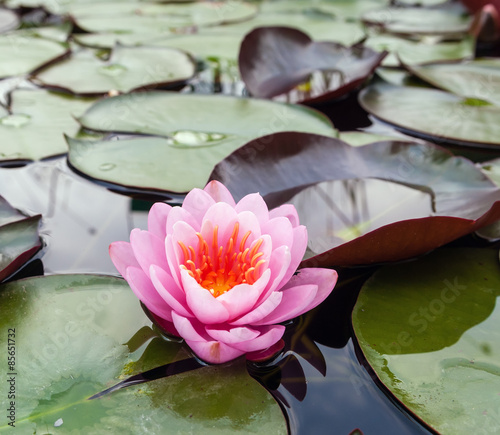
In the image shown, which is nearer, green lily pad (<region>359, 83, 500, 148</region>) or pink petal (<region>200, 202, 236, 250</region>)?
pink petal (<region>200, 202, 236, 250</region>)

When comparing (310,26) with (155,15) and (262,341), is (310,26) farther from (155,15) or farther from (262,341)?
(262,341)

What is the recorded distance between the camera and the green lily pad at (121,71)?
202 centimetres

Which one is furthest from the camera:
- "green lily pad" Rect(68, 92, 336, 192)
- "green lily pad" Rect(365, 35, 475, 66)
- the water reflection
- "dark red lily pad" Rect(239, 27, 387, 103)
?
"green lily pad" Rect(365, 35, 475, 66)

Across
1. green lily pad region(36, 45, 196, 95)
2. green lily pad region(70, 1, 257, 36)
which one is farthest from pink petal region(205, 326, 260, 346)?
green lily pad region(70, 1, 257, 36)

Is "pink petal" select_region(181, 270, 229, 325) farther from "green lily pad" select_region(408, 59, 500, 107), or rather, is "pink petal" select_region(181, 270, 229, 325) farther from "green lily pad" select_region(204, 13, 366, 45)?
"green lily pad" select_region(204, 13, 366, 45)

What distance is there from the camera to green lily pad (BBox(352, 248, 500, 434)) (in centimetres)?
86

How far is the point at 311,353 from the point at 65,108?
1.42 m

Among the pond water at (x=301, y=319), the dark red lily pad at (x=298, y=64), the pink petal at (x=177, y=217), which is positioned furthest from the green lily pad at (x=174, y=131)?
the pink petal at (x=177, y=217)

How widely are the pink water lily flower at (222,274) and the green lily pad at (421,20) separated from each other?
2.34m

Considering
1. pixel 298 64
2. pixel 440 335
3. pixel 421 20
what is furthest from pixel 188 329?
pixel 421 20

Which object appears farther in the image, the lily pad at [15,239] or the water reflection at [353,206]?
the water reflection at [353,206]

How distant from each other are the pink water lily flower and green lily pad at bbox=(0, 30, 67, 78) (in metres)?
1.61

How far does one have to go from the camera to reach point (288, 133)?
135cm

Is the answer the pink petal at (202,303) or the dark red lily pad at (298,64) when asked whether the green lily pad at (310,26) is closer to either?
the dark red lily pad at (298,64)
